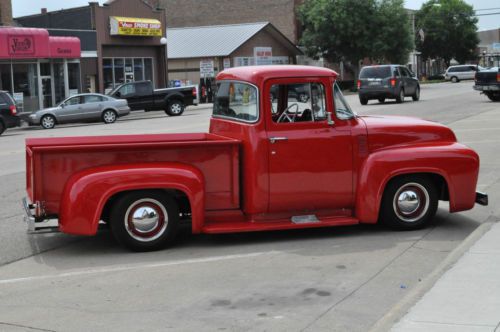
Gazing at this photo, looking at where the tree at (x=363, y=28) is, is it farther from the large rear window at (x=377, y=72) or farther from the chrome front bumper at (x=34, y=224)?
the chrome front bumper at (x=34, y=224)

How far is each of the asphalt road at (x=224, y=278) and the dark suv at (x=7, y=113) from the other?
709 inches

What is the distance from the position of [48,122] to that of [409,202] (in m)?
23.8

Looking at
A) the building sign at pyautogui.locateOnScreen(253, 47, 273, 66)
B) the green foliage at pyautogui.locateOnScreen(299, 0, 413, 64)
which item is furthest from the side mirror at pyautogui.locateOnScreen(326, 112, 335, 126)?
the green foliage at pyautogui.locateOnScreen(299, 0, 413, 64)

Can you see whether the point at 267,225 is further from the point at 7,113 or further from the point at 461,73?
the point at 461,73

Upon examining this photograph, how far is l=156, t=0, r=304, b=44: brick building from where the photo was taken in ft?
211

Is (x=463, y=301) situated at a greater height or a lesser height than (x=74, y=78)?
lesser

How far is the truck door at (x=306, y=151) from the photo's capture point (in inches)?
A: 291

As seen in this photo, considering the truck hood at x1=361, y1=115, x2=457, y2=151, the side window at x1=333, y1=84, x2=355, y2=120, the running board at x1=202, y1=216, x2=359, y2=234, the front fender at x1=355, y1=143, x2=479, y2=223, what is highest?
the side window at x1=333, y1=84, x2=355, y2=120

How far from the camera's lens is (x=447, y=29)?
82.9 metres

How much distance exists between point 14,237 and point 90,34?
3349cm

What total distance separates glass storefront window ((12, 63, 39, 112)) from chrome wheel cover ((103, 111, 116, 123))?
6.51 meters

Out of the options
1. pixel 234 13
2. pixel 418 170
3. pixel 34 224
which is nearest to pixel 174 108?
pixel 418 170

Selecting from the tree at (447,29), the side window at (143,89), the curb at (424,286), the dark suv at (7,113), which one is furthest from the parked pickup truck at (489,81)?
the tree at (447,29)

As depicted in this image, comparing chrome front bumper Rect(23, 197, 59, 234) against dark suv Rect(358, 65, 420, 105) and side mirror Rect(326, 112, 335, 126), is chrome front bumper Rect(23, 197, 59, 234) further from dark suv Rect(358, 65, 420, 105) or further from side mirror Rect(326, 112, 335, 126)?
dark suv Rect(358, 65, 420, 105)
